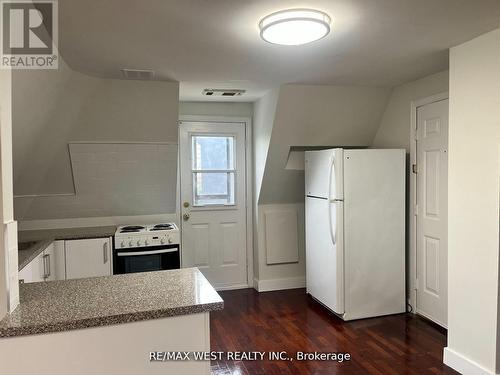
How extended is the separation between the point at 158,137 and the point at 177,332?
2.46 meters

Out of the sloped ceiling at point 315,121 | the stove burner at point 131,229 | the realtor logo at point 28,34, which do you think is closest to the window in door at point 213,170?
the sloped ceiling at point 315,121

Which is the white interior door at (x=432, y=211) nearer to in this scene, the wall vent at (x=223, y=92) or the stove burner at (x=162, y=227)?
the wall vent at (x=223, y=92)

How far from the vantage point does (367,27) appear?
2.16m

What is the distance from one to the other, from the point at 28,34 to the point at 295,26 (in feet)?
4.43

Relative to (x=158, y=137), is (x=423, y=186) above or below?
below

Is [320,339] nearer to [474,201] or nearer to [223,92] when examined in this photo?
[474,201]

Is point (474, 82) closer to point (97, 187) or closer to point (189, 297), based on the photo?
point (189, 297)

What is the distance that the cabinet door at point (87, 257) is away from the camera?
3471 millimetres

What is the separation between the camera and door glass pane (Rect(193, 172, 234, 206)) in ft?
14.7

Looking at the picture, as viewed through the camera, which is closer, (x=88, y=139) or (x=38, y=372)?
(x=38, y=372)

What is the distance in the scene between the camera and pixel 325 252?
12.2 feet

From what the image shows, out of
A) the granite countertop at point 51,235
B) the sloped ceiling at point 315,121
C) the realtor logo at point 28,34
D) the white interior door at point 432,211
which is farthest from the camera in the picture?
the sloped ceiling at point 315,121

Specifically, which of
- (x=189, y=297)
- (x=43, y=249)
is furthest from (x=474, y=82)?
(x=43, y=249)

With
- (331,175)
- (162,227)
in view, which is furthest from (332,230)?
(162,227)
